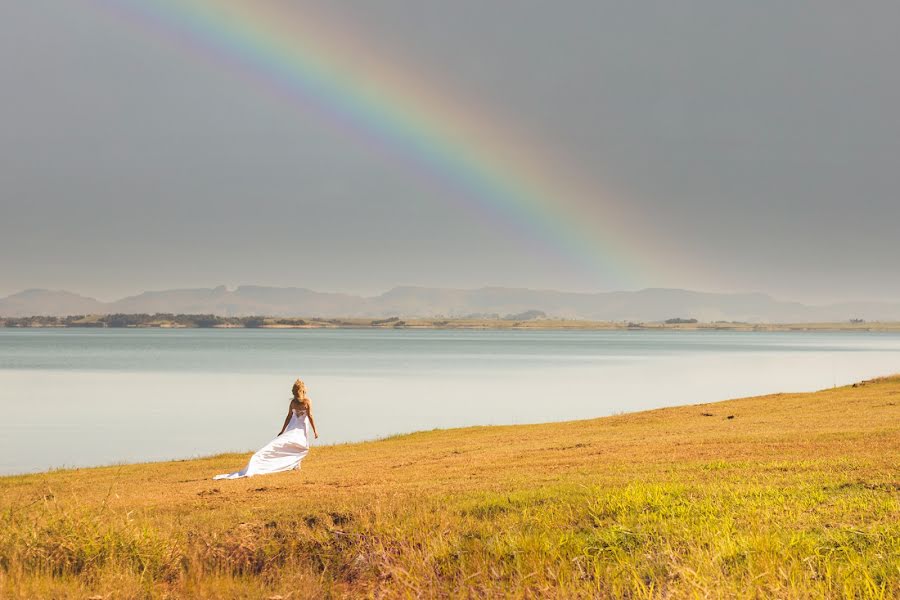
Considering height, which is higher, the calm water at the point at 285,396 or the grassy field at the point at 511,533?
the grassy field at the point at 511,533

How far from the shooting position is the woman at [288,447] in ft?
64.5

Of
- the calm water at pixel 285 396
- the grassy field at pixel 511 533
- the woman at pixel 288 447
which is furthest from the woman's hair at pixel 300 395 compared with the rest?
the calm water at pixel 285 396

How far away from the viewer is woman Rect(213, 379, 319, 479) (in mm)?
19656

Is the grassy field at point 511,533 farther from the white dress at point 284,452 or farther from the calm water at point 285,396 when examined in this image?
the calm water at point 285,396

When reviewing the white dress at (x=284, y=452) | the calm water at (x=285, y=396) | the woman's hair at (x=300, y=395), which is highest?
the woman's hair at (x=300, y=395)

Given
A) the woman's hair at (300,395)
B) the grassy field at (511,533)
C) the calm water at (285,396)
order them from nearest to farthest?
the grassy field at (511,533)
the woman's hair at (300,395)
the calm water at (285,396)

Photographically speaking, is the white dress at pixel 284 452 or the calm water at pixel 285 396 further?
the calm water at pixel 285 396

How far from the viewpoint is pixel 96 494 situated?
1697 centimetres

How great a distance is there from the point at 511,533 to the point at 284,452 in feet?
37.6

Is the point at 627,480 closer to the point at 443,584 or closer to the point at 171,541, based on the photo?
the point at 443,584

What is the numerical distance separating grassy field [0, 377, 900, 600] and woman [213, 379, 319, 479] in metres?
2.59

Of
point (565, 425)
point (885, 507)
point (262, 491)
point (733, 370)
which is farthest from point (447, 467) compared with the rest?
point (733, 370)

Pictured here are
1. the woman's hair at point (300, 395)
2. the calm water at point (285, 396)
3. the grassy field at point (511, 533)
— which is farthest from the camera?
the calm water at point (285, 396)

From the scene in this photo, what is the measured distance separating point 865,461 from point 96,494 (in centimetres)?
1568
